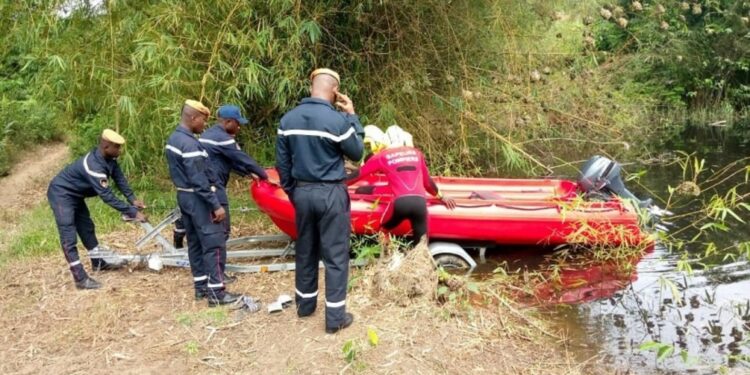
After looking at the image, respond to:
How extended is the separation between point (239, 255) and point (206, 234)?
1.19m

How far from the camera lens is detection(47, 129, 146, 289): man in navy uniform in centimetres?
475

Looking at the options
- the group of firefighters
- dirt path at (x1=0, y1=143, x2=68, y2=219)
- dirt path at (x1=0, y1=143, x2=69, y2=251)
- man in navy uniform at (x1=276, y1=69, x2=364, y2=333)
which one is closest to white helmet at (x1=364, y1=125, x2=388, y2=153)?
the group of firefighters

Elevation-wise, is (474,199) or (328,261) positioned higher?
(328,261)

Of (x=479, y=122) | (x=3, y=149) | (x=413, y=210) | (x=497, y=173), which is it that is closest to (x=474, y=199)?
(x=413, y=210)

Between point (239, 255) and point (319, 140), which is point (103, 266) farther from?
point (319, 140)

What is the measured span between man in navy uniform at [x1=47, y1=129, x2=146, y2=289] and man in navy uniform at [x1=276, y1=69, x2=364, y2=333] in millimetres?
1546

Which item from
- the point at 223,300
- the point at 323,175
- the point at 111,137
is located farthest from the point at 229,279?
the point at 323,175

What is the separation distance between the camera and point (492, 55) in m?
7.65

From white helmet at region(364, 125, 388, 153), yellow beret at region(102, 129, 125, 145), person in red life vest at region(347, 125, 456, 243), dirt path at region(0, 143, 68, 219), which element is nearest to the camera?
yellow beret at region(102, 129, 125, 145)

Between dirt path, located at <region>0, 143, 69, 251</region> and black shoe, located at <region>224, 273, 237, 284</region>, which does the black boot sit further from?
dirt path, located at <region>0, 143, 69, 251</region>

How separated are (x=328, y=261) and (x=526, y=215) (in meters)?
2.51

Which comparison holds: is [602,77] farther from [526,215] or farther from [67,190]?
[67,190]

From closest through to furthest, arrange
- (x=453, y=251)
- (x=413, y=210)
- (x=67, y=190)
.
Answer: (x=67, y=190), (x=413, y=210), (x=453, y=251)

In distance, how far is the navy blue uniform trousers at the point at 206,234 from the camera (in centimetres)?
443
